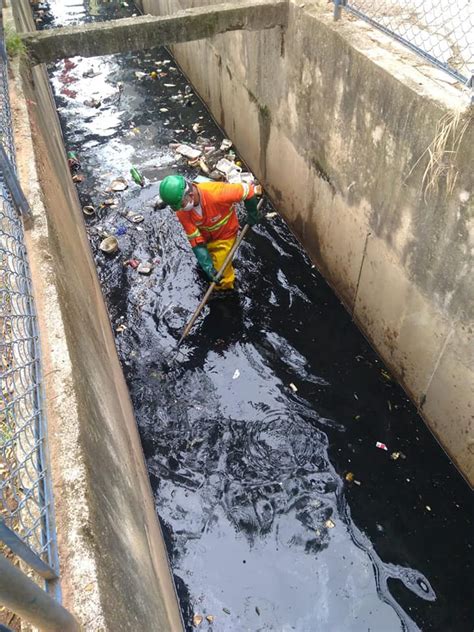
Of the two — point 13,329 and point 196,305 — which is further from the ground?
point 13,329

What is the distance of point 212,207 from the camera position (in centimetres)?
520

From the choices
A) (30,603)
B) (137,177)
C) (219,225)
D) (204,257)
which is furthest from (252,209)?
(30,603)

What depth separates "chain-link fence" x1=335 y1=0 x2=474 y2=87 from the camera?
399 cm

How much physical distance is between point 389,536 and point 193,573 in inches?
62.4

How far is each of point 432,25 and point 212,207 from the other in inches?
100

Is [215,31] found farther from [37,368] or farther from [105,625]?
[105,625]

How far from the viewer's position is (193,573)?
12.7 ft

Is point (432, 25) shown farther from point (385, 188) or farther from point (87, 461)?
point (87, 461)

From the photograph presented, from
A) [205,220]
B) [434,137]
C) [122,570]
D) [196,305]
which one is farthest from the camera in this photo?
[196,305]

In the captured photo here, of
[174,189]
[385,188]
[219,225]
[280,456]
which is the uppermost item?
[385,188]

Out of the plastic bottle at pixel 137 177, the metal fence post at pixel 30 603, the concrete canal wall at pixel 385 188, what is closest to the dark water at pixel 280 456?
the concrete canal wall at pixel 385 188

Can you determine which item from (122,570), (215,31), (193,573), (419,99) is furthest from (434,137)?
(193,573)

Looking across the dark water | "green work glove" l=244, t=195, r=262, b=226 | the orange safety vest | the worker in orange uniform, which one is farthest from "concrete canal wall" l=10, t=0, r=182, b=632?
"green work glove" l=244, t=195, r=262, b=226

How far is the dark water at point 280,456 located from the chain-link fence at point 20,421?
2185mm
